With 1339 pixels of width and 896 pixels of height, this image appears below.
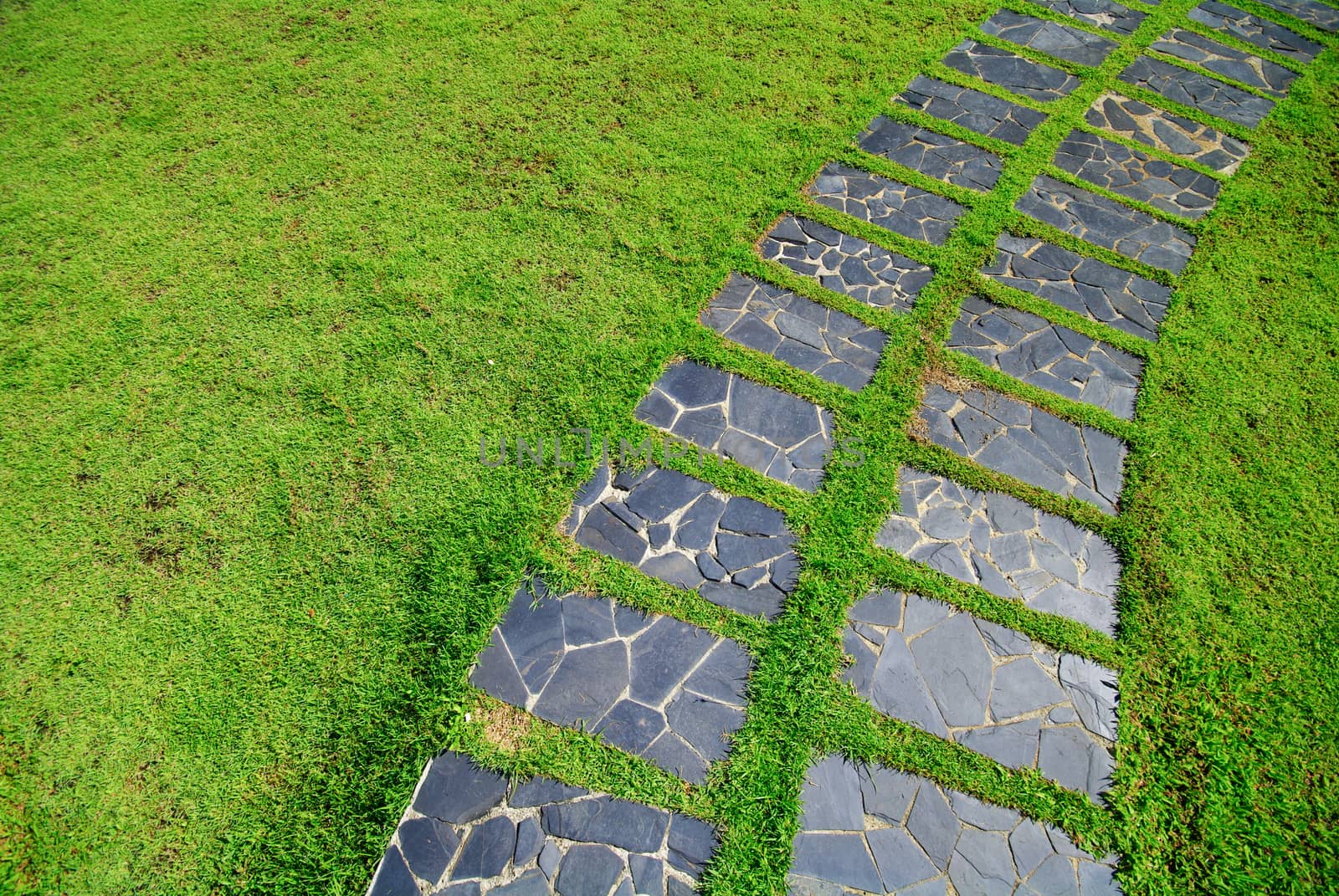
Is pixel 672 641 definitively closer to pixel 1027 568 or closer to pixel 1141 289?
pixel 1027 568

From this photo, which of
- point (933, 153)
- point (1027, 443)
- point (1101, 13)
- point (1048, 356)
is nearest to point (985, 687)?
point (1027, 443)

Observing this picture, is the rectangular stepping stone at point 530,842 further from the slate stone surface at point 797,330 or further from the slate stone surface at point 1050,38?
the slate stone surface at point 1050,38

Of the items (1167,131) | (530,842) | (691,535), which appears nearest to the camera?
(530,842)

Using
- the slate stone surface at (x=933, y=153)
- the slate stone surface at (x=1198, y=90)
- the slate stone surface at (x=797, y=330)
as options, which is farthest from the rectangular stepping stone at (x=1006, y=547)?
the slate stone surface at (x=1198, y=90)

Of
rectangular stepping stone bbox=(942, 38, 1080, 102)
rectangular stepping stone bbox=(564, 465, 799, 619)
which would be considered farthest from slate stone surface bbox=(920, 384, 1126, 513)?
rectangular stepping stone bbox=(942, 38, 1080, 102)

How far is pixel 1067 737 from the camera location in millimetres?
4062

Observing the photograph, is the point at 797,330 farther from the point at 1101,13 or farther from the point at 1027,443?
the point at 1101,13

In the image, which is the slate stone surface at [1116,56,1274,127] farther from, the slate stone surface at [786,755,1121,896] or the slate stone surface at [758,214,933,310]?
the slate stone surface at [786,755,1121,896]

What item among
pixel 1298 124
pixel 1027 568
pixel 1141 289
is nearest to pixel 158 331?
pixel 1027 568

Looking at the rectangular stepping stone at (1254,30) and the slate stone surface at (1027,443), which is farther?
the rectangular stepping stone at (1254,30)

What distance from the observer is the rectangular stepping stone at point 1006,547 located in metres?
4.57

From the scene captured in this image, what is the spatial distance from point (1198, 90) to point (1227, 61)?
851 mm

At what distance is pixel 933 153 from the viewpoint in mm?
7234

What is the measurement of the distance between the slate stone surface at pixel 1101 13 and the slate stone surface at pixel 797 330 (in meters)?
5.92
